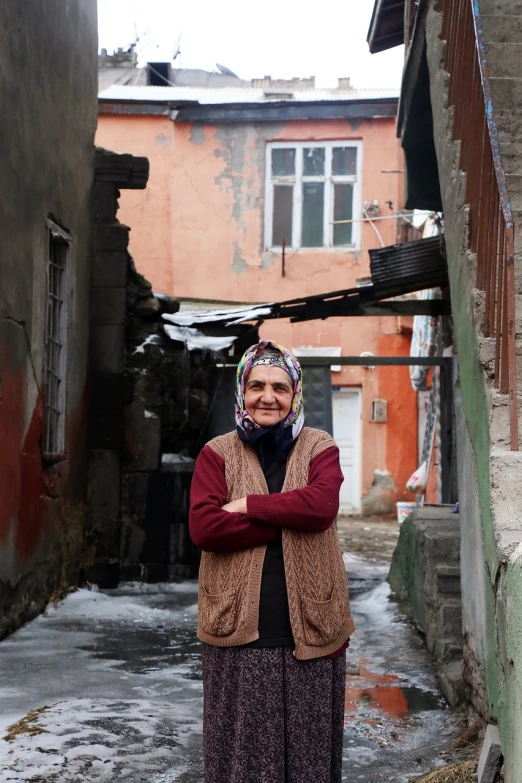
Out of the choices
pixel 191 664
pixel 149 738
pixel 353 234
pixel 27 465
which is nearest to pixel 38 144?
pixel 27 465

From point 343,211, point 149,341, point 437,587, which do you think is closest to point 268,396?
point 437,587

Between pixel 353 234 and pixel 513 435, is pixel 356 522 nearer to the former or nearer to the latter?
pixel 353 234

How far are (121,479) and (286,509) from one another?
6.30 meters

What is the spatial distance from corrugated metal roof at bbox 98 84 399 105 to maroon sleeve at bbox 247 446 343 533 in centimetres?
1507

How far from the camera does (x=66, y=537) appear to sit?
27.5ft

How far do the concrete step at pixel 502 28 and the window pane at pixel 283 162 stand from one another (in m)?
12.0

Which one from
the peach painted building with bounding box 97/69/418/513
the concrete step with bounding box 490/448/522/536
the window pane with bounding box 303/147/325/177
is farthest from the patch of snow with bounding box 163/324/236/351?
the window pane with bounding box 303/147/325/177

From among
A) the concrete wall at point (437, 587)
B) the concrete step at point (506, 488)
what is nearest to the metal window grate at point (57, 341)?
the concrete wall at point (437, 587)

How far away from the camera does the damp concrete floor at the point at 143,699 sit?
14.3 feet

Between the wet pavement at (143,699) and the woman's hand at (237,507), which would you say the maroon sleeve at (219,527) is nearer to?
the woman's hand at (237,507)

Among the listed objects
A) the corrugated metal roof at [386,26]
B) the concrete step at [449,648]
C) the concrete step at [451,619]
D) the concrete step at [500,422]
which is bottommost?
the concrete step at [449,648]

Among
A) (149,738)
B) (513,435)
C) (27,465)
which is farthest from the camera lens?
(27,465)

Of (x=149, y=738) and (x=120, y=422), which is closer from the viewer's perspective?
(x=149, y=738)

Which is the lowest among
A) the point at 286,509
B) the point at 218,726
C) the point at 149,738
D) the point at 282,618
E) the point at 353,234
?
the point at 149,738
